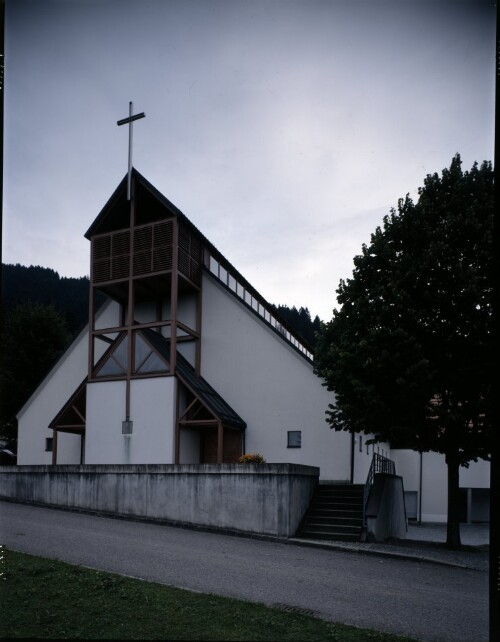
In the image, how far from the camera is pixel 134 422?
23.6m

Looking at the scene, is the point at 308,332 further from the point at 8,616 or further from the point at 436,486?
the point at 8,616

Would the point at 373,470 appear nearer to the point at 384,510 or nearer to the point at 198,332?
the point at 384,510

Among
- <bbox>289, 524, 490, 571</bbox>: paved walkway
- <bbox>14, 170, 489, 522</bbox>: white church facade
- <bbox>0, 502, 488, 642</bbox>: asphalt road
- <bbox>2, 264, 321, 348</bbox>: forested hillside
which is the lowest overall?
<bbox>289, 524, 490, 571</bbox>: paved walkway

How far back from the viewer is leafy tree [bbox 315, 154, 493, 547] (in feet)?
47.9

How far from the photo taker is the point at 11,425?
144ft

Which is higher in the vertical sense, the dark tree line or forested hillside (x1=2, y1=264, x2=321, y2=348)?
forested hillside (x1=2, y1=264, x2=321, y2=348)

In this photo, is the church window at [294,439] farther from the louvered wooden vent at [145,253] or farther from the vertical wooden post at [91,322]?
the vertical wooden post at [91,322]

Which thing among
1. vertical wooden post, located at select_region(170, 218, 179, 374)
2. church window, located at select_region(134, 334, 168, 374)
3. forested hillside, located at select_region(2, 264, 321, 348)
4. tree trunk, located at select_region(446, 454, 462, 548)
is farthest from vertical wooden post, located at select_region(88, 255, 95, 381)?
forested hillside, located at select_region(2, 264, 321, 348)

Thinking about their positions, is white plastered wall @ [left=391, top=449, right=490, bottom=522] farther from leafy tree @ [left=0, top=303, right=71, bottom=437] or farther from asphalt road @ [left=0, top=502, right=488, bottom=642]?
leafy tree @ [left=0, top=303, right=71, bottom=437]

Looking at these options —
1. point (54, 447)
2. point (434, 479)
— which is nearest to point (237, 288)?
point (54, 447)

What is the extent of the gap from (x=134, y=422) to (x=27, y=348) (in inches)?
904

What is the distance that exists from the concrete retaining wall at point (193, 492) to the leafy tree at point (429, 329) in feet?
9.15

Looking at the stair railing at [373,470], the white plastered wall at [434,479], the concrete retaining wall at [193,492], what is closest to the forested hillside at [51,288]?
the white plastered wall at [434,479]

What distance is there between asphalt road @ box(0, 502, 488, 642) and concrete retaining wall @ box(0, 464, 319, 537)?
Result: 2.21 feet
